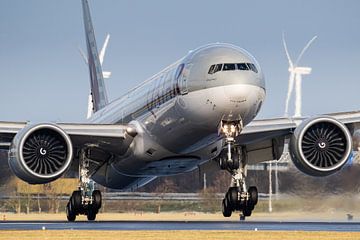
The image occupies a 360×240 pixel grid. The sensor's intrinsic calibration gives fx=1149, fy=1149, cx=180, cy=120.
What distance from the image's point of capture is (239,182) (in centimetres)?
4544

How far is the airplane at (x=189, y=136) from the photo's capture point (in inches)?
1634

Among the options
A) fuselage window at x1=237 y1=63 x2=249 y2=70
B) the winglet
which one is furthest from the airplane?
the winglet

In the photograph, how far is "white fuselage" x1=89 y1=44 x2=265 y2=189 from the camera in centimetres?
4100

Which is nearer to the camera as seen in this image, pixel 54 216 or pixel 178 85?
pixel 178 85

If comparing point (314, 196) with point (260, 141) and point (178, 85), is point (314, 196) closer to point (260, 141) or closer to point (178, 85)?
point (260, 141)

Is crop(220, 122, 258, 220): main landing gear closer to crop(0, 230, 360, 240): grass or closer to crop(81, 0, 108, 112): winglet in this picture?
crop(0, 230, 360, 240): grass

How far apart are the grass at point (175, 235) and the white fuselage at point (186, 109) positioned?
21.7ft

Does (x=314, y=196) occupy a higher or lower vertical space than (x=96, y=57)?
lower

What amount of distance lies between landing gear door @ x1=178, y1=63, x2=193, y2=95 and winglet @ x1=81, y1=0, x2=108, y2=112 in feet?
58.6

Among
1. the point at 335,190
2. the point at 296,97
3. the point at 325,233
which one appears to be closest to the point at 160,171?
the point at 335,190

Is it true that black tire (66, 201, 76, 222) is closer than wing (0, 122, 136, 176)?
No

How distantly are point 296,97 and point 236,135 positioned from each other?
104 meters

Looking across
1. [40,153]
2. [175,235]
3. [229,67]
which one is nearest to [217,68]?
[229,67]

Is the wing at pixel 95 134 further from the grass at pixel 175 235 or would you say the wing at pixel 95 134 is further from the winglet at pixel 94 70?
the winglet at pixel 94 70
